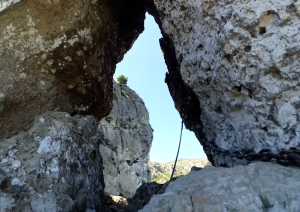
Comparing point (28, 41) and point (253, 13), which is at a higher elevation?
point (28, 41)

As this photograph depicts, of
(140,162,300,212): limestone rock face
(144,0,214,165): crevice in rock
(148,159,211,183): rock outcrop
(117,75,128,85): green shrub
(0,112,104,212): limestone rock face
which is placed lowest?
(140,162,300,212): limestone rock face

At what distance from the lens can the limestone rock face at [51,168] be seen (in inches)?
106

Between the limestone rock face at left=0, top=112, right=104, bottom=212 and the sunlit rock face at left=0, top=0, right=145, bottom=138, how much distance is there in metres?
0.25

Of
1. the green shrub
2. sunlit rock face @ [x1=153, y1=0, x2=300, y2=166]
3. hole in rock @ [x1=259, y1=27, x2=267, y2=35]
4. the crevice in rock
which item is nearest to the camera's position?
sunlit rock face @ [x1=153, y1=0, x2=300, y2=166]

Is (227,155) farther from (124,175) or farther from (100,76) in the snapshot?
(124,175)

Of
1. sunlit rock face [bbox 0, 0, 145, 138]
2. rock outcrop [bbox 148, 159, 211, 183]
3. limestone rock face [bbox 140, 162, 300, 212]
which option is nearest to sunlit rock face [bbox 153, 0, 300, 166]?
limestone rock face [bbox 140, 162, 300, 212]

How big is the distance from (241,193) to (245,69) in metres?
1.17

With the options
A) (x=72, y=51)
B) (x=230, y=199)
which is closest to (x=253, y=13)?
(x=230, y=199)

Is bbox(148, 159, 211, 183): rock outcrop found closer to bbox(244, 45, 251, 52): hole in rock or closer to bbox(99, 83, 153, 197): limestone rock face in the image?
bbox(99, 83, 153, 197): limestone rock face

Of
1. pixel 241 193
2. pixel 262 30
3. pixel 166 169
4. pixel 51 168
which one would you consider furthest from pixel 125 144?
pixel 166 169

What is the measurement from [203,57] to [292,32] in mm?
1021

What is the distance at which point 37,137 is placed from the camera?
3.12 m

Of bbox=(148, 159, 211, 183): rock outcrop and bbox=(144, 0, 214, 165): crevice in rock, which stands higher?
bbox=(148, 159, 211, 183): rock outcrop

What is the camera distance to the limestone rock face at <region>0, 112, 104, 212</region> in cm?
269
